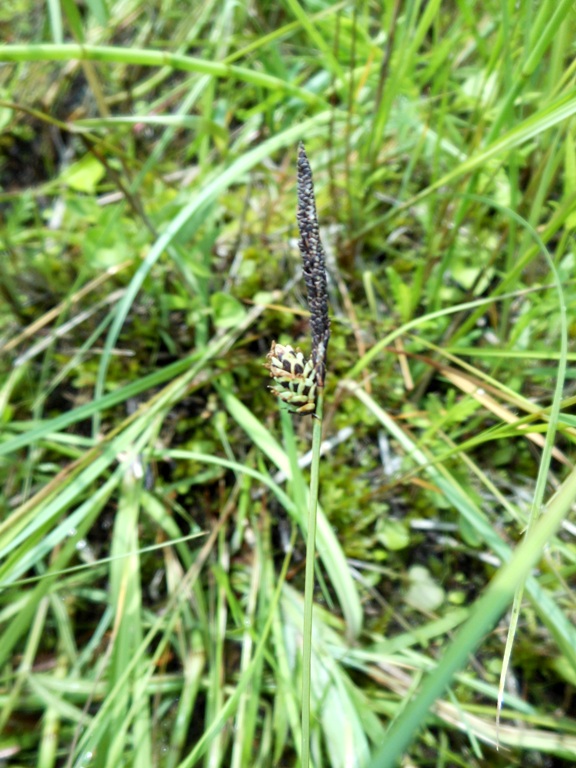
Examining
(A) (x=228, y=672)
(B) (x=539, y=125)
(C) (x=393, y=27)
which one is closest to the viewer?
(B) (x=539, y=125)

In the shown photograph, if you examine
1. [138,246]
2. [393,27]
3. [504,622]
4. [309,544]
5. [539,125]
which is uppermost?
[393,27]

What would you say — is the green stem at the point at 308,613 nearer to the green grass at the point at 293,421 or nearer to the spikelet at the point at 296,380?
the spikelet at the point at 296,380

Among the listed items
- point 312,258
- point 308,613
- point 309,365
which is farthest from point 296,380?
point 308,613

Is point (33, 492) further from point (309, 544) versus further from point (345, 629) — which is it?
point (309, 544)

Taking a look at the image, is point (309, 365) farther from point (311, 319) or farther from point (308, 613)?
point (308, 613)

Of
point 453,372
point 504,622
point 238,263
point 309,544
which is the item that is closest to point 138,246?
point 238,263

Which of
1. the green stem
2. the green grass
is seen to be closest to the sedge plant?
the green stem
